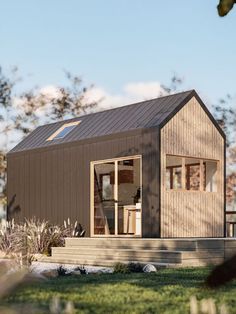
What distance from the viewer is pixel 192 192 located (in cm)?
1205

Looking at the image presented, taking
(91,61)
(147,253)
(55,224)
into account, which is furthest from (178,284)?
(55,224)

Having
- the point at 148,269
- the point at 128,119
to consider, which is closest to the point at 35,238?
the point at 128,119

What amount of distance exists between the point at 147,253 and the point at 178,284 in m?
3.73

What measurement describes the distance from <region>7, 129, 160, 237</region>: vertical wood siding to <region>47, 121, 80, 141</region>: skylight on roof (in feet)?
1.54

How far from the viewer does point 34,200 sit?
590 inches

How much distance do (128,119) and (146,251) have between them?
3.62 meters

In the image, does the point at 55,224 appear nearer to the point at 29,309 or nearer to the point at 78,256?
the point at 78,256

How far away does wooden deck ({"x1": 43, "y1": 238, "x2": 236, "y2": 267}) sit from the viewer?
9.67 metres

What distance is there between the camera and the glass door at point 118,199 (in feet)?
41.0

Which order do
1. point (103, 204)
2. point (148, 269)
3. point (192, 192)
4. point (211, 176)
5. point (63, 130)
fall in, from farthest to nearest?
point (63, 130), point (103, 204), point (211, 176), point (192, 192), point (148, 269)

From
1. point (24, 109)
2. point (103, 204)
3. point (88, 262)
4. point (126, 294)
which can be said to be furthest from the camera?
point (24, 109)

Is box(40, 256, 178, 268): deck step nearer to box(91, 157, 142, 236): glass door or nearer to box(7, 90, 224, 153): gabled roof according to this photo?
box(91, 157, 142, 236): glass door

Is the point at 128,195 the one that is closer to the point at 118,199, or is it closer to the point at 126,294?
the point at 118,199

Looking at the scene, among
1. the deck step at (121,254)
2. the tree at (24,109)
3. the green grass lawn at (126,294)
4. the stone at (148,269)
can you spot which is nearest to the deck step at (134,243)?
the deck step at (121,254)
